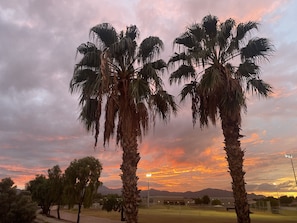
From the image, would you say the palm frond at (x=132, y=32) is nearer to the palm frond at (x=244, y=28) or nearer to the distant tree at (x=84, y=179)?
the palm frond at (x=244, y=28)

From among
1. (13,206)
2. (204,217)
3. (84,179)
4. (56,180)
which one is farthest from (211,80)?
(56,180)

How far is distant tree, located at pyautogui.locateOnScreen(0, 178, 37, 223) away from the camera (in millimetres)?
20595

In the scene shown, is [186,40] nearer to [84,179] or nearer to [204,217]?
[84,179]

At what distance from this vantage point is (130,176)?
538 inches

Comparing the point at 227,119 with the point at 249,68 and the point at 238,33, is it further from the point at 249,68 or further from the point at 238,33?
the point at 238,33

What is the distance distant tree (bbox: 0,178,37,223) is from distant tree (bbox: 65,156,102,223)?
1379 cm

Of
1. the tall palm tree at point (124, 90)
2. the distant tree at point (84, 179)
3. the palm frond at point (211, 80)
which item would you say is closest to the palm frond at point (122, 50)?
the tall palm tree at point (124, 90)

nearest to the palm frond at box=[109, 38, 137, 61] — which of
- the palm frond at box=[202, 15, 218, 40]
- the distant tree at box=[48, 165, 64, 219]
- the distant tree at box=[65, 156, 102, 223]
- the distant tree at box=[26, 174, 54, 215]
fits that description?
the palm frond at box=[202, 15, 218, 40]

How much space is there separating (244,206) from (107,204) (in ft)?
131

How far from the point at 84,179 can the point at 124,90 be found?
24334 millimetres

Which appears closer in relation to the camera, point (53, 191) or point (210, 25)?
point (210, 25)

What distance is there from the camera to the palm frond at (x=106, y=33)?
51.2 feet

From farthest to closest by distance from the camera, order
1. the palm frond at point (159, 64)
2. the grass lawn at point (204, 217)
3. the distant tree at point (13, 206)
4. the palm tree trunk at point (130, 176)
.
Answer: the grass lawn at point (204, 217), the distant tree at point (13, 206), the palm frond at point (159, 64), the palm tree trunk at point (130, 176)

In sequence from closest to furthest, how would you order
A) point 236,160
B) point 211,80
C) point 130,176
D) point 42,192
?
1. point 130,176
2. point 236,160
3. point 211,80
4. point 42,192
